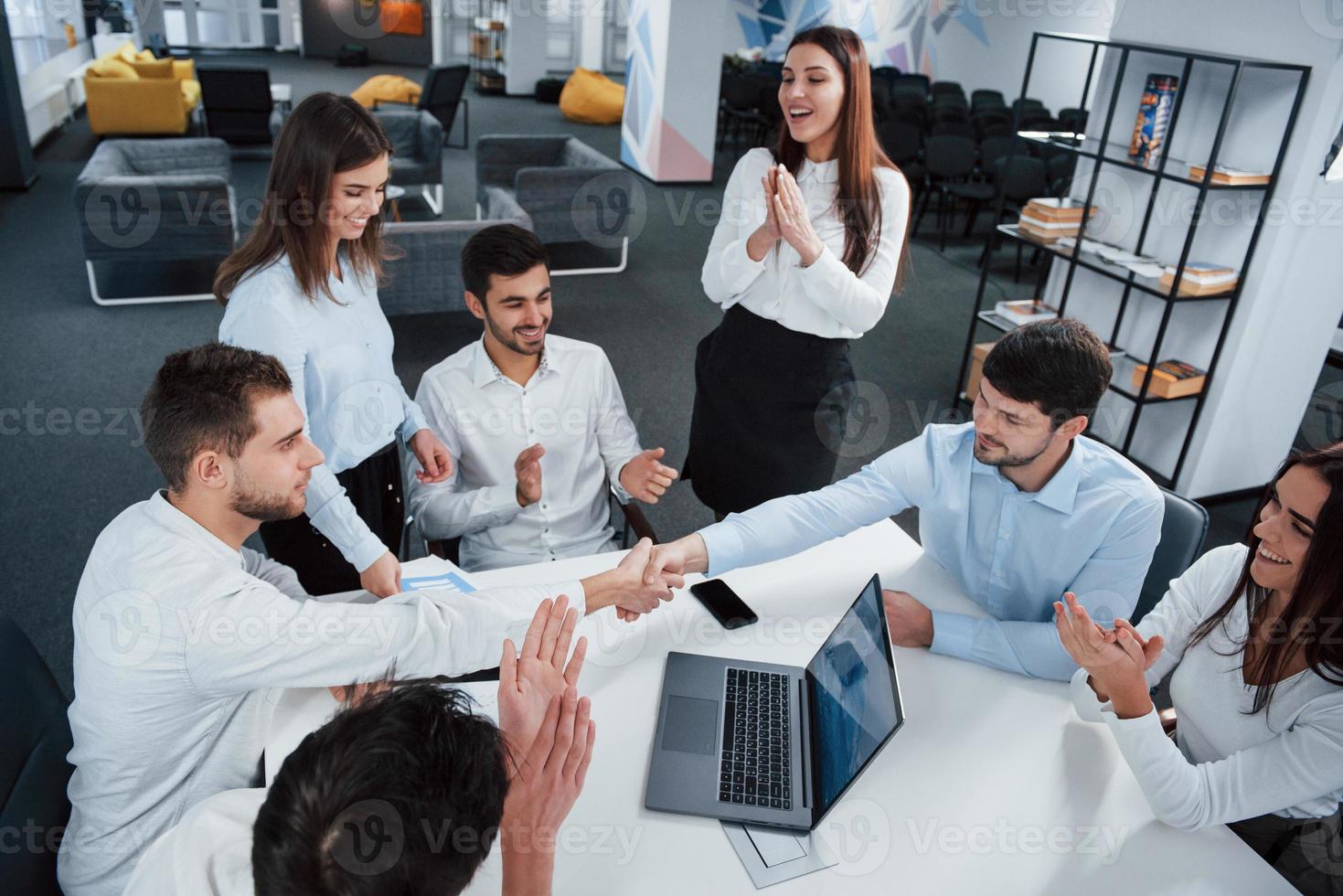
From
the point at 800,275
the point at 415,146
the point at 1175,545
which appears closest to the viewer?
the point at 1175,545

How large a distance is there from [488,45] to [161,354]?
991 centimetres

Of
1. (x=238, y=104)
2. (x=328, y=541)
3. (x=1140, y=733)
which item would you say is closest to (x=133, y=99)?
(x=238, y=104)

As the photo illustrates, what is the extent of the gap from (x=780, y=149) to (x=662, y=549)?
1251 millimetres

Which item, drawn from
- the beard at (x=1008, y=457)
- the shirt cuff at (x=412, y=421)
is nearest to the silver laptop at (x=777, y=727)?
the beard at (x=1008, y=457)

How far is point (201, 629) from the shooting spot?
147cm

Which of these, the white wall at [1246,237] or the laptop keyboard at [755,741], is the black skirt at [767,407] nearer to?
the laptop keyboard at [755,741]

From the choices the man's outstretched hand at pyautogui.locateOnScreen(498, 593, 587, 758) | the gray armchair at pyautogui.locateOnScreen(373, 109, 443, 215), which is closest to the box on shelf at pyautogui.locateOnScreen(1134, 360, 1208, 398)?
the man's outstretched hand at pyautogui.locateOnScreen(498, 593, 587, 758)

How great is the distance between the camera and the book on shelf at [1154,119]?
3.94 metres

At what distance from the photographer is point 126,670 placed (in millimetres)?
1451

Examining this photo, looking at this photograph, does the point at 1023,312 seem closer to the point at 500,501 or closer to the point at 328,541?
the point at 500,501

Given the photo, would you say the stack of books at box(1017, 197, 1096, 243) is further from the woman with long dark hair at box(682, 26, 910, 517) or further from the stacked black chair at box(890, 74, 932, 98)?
the stacked black chair at box(890, 74, 932, 98)

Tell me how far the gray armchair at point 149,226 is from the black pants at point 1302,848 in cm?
569

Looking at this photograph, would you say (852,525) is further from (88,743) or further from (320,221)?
(88,743)

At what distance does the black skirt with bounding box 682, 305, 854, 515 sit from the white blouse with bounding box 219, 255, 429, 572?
83 cm
